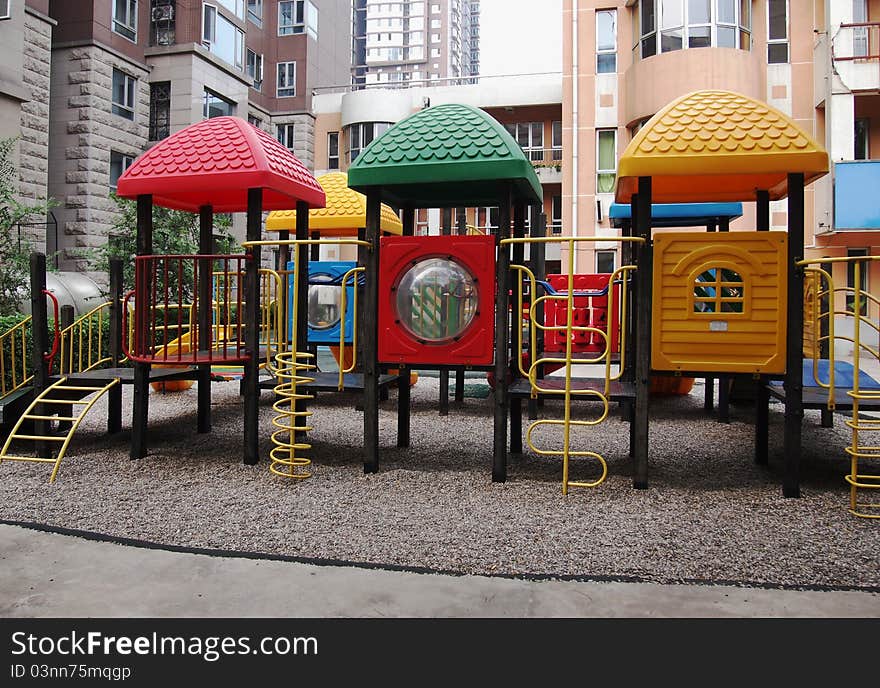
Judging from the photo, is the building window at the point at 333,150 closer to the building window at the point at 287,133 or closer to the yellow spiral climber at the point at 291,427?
the building window at the point at 287,133

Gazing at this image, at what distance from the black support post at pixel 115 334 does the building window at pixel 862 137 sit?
1927cm

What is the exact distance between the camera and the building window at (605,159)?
74.9 ft

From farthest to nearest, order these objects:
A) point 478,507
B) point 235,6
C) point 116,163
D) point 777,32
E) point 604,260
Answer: point 235,6, point 604,260, point 116,163, point 777,32, point 478,507

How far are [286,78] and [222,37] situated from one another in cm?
491

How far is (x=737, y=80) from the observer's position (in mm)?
19453

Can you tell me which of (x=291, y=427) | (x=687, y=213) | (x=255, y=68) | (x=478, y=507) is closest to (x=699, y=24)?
(x=687, y=213)

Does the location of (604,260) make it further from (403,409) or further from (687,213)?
(403,409)

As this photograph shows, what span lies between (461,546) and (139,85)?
22.5 metres

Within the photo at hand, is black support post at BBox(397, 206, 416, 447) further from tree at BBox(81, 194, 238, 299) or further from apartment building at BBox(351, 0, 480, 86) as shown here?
apartment building at BBox(351, 0, 480, 86)

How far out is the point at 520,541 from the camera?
4.35 m

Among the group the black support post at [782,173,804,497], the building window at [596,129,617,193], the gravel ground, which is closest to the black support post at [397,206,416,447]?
the gravel ground

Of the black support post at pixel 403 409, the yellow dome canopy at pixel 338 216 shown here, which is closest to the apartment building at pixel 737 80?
the yellow dome canopy at pixel 338 216

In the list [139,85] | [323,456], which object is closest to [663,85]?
[139,85]
